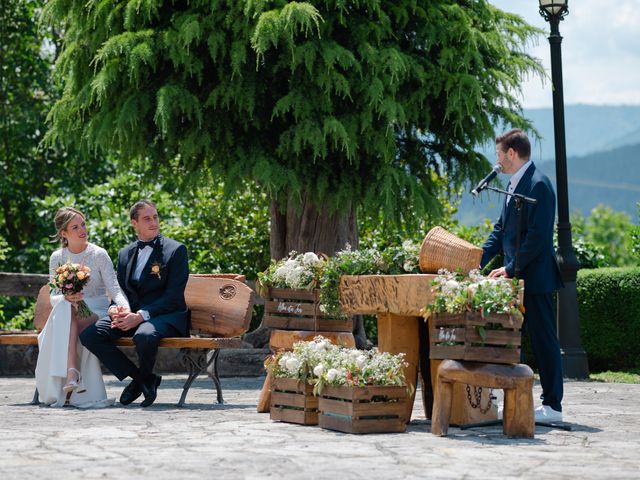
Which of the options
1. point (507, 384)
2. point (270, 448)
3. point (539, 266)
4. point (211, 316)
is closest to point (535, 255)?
point (539, 266)

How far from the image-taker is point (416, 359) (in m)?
8.41

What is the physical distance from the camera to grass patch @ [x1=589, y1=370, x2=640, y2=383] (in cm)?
1254

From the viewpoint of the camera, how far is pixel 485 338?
7207mm

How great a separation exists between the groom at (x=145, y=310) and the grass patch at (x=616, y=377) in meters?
5.31

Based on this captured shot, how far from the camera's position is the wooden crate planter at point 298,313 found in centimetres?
887

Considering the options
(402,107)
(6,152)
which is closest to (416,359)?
(402,107)

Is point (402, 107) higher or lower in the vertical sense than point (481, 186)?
higher

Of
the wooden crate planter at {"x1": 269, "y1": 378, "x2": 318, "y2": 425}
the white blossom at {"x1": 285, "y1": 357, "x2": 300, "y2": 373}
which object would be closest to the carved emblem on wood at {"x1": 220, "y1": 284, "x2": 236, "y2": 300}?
the wooden crate planter at {"x1": 269, "y1": 378, "x2": 318, "y2": 425}

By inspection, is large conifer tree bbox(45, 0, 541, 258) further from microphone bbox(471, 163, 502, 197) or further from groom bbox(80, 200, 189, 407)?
microphone bbox(471, 163, 502, 197)

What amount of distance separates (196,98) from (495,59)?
12.1 feet

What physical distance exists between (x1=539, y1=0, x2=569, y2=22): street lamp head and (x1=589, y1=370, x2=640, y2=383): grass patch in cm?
422

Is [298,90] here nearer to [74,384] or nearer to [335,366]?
[74,384]

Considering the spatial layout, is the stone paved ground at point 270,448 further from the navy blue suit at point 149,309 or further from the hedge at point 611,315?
the hedge at point 611,315

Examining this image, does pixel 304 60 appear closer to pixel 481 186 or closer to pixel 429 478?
pixel 481 186
